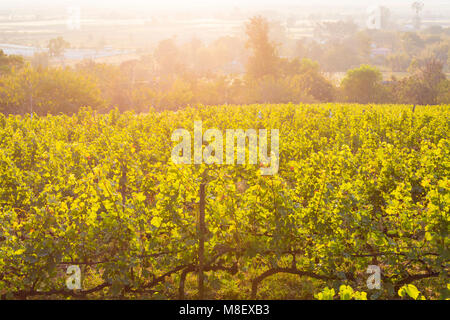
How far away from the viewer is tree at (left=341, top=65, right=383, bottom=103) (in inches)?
1932

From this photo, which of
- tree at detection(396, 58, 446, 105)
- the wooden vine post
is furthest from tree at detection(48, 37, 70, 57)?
the wooden vine post

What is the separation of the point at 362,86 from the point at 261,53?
47.3 ft

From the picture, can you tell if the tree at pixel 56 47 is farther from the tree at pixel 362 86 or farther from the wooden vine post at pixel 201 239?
the wooden vine post at pixel 201 239

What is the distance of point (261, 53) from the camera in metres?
49.2

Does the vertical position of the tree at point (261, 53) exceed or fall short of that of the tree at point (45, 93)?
it exceeds it

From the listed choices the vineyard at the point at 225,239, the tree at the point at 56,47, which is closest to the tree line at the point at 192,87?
the vineyard at the point at 225,239

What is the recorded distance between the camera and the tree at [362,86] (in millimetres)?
49062

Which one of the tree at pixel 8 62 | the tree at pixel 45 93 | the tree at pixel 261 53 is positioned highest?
the tree at pixel 261 53

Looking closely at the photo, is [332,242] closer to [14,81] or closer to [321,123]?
[321,123]

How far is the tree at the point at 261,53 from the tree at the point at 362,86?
34.0ft

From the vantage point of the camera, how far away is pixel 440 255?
4.70m

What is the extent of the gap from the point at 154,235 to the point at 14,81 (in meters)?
26.2

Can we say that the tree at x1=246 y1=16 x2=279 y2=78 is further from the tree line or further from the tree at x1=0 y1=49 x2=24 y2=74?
the tree at x1=0 y1=49 x2=24 y2=74
